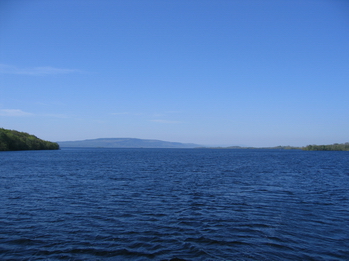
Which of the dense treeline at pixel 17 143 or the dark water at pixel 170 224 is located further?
the dense treeline at pixel 17 143

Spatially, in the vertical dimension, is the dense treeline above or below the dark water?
above

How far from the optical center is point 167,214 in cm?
1845

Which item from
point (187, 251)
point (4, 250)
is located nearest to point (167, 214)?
point (187, 251)

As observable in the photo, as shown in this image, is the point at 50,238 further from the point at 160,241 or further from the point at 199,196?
the point at 199,196

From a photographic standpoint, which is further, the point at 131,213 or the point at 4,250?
the point at 131,213

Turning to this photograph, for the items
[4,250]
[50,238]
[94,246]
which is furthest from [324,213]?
[4,250]

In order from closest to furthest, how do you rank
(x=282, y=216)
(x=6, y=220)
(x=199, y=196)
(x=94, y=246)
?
(x=94, y=246), (x=6, y=220), (x=282, y=216), (x=199, y=196)

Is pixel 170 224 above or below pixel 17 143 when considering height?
below

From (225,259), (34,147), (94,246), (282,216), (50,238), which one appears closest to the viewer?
(225,259)

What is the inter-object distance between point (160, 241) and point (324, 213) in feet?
43.2

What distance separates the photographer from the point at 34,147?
159750mm

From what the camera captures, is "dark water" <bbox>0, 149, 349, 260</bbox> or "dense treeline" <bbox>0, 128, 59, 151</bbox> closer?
"dark water" <bbox>0, 149, 349, 260</bbox>

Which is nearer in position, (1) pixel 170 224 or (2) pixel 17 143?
(1) pixel 170 224

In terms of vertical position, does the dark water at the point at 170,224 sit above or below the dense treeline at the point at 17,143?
below
